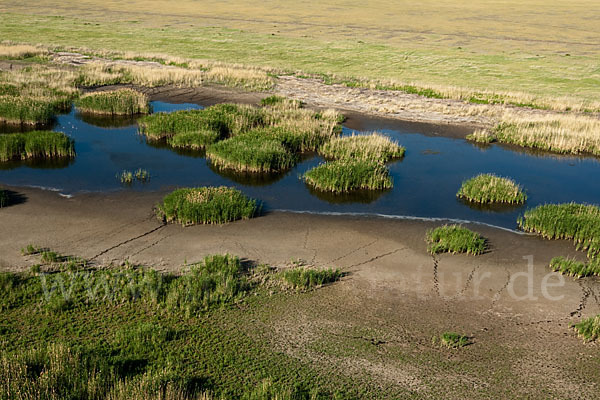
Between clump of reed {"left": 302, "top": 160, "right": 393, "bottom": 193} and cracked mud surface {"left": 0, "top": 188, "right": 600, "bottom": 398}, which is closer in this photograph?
cracked mud surface {"left": 0, "top": 188, "right": 600, "bottom": 398}

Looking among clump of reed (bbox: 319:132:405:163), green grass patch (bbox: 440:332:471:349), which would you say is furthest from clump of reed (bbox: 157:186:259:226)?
clump of reed (bbox: 319:132:405:163)

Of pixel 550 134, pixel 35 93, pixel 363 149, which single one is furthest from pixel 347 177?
pixel 35 93

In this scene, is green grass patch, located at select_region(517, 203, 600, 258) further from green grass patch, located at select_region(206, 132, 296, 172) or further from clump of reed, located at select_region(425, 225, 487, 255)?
green grass patch, located at select_region(206, 132, 296, 172)

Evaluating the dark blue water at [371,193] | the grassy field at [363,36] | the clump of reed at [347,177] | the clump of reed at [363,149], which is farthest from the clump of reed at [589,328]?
the grassy field at [363,36]

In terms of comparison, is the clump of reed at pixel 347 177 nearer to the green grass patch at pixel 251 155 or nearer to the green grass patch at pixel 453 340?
the green grass patch at pixel 251 155

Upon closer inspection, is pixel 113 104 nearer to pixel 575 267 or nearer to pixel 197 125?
pixel 197 125
